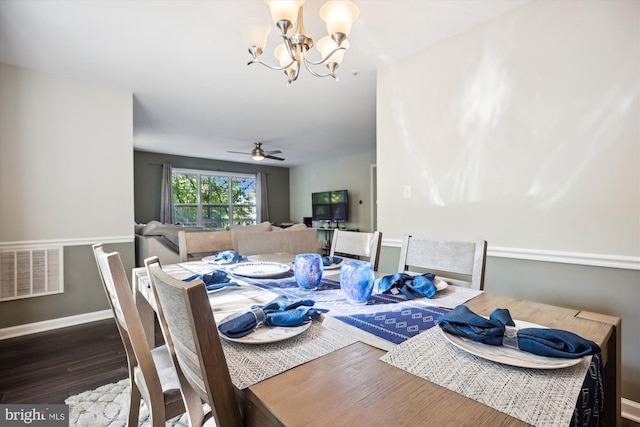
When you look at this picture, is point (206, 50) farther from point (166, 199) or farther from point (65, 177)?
point (166, 199)

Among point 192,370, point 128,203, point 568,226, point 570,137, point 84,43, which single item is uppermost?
point 84,43

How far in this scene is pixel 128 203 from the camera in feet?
10.4

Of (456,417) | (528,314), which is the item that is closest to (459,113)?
(528,314)

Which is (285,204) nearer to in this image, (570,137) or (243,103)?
(243,103)

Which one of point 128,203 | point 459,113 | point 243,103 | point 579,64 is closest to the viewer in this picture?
point 579,64

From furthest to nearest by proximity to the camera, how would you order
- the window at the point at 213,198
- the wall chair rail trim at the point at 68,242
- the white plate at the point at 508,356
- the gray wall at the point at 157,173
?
the window at the point at 213,198 → the gray wall at the point at 157,173 → the wall chair rail trim at the point at 68,242 → the white plate at the point at 508,356

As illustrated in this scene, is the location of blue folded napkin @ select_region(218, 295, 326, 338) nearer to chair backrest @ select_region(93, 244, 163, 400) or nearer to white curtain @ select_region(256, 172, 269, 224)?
chair backrest @ select_region(93, 244, 163, 400)

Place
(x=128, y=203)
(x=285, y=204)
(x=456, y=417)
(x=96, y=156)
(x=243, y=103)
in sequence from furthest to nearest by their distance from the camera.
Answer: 1. (x=285, y=204)
2. (x=243, y=103)
3. (x=128, y=203)
4. (x=96, y=156)
5. (x=456, y=417)

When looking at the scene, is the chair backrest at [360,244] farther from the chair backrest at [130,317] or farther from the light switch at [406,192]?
the chair backrest at [130,317]

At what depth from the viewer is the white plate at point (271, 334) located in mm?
672

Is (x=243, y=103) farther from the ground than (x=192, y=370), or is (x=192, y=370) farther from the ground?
(x=243, y=103)

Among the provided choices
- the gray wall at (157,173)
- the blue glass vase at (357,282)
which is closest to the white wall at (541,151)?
the blue glass vase at (357,282)

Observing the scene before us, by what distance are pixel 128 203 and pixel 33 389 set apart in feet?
6.12

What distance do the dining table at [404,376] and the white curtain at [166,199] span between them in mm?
6376
